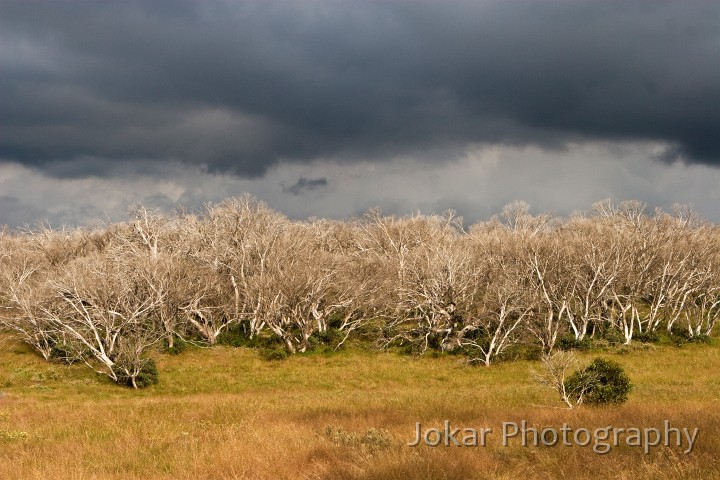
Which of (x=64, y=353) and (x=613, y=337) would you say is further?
(x=613, y=337)

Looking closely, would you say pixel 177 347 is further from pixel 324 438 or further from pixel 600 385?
pixel 324 438

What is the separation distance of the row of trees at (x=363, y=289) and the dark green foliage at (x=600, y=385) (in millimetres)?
19111

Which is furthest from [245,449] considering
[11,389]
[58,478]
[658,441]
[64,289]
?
[64,289]

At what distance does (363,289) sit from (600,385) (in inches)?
1196

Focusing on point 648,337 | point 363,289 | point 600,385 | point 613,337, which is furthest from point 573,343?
point 600,385

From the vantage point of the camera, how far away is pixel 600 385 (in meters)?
20.4

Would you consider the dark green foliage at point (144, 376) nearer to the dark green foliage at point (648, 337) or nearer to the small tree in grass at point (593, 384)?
the small tree in grass at point (593, 384)

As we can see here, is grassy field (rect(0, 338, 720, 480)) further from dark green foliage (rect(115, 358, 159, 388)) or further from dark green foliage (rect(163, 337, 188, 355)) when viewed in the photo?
dark green foliage (rect(163, 337, 188, 355))

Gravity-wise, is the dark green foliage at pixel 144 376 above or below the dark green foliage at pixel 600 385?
below

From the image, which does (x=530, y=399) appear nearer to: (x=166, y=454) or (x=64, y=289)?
(x=166, y=454)

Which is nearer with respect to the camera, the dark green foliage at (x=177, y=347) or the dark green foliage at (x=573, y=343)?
the dark green foliage at (x=573, y=343)

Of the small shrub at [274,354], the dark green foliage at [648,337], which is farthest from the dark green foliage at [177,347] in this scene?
the dark green foliage at [648,337]

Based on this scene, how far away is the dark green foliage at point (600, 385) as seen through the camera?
66.4 feet

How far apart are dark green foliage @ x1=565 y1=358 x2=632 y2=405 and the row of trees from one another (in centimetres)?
1911
